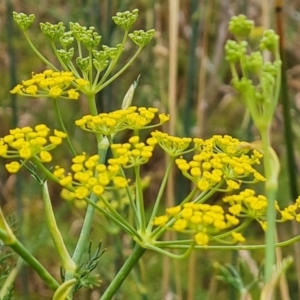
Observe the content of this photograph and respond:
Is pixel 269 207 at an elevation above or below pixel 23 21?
below

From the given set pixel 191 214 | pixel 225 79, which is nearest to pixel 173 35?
pixel 191 214

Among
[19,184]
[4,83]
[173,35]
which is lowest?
[19,184]

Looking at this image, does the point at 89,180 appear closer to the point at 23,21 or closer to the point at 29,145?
the point at 29,145

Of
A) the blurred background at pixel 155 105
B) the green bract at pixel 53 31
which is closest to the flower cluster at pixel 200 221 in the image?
the green bract at pixel 53 31

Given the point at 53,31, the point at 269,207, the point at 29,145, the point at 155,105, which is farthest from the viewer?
the point at 155,105

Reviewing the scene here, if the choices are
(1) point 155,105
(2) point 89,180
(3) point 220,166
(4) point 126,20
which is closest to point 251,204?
(3) point 220,166

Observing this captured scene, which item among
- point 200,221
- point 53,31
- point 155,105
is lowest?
point 155,105

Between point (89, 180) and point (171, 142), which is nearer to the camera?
point (89, 180)

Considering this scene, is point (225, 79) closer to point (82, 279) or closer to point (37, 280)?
point (37, 280)

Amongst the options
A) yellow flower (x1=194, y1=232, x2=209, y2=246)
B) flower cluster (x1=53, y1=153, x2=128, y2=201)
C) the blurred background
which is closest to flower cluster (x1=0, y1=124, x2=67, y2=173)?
flower cluster (x1=53, y1=153, x2=128, y2=201)
